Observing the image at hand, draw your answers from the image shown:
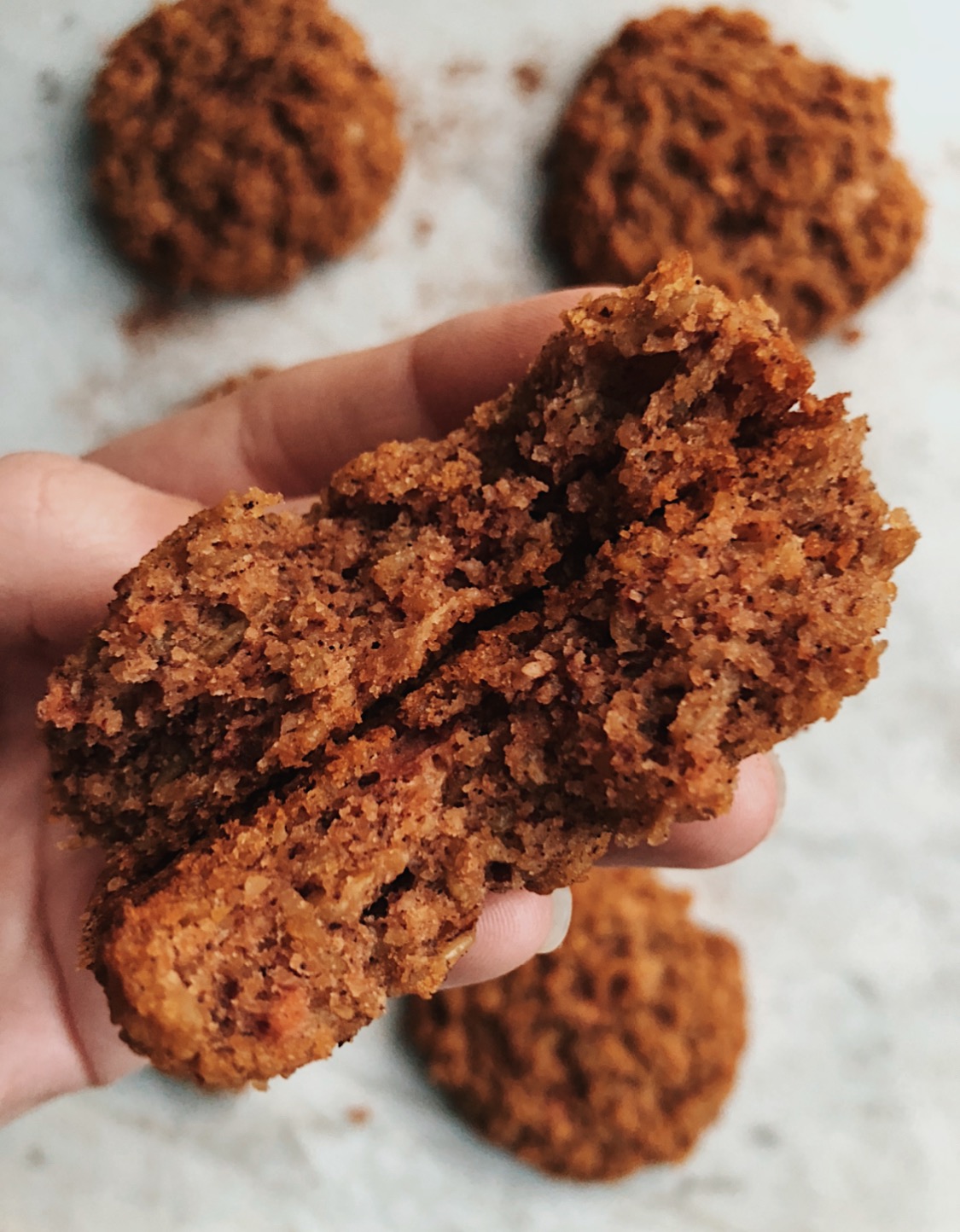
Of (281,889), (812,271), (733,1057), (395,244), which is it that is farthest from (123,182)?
(733,1057)

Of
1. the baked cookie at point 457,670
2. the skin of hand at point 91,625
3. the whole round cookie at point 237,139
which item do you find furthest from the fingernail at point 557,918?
the whole round cookie at point 237,139

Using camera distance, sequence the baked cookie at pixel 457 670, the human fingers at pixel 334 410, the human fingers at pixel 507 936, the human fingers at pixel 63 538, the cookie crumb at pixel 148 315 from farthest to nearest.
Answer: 1. the cookie crumb at pixel 148 315
2. the human fingers at pixel 334 410
3. the human fingers at pixel 507 936
4. the human fingers at pixel 63 538
5. the baked cookie at pixel 457 670

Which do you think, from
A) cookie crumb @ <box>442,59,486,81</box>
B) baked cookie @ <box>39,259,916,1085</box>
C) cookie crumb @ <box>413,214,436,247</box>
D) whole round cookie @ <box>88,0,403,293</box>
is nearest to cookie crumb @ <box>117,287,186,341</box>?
whole round cookie @ <box>88,0,403,293</box>

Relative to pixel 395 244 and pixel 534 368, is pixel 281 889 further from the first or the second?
pixel 395 244

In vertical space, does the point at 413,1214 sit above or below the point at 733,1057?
below

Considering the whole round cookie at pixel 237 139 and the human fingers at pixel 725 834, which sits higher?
the whole round cookie at pixel 237 139

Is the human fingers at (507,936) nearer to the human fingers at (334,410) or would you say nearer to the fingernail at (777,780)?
the fingernail at (777,780)

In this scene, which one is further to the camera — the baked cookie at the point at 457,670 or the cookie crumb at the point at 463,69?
the cookie crumb at the point at 463,69
